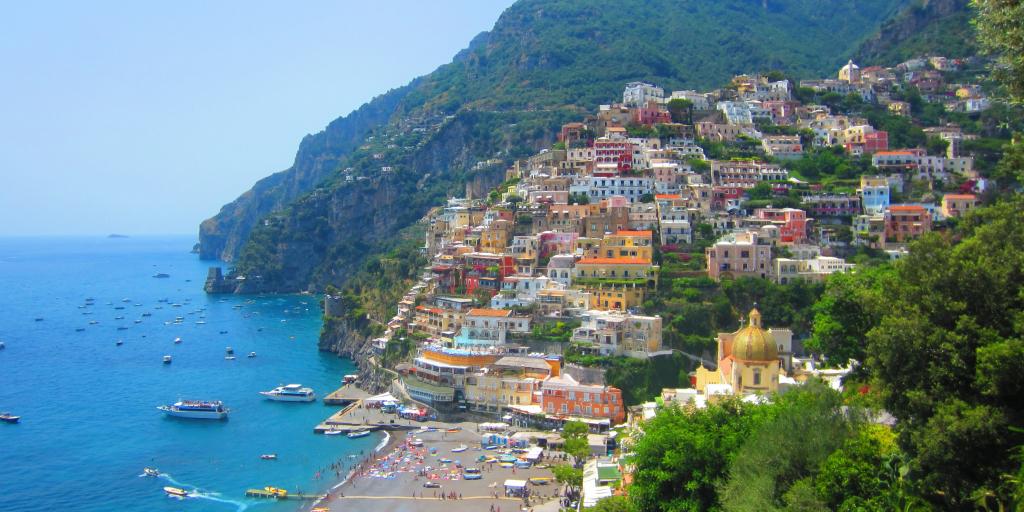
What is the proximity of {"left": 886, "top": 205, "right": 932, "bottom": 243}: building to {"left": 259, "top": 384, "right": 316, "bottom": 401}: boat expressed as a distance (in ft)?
140

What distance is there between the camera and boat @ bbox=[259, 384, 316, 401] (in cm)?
6275

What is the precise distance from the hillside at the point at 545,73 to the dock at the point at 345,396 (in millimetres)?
52755

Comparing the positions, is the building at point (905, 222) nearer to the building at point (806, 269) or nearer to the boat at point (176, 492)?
the building at point (806, 269)

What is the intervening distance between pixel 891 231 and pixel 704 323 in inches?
721

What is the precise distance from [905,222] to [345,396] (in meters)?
41.5

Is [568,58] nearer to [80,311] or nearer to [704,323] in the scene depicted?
[80,311]

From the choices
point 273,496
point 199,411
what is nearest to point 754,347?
point 273,496

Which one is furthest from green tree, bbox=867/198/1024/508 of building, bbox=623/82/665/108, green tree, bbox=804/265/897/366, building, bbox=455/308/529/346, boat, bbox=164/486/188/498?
building, bbox=623/82/665/108

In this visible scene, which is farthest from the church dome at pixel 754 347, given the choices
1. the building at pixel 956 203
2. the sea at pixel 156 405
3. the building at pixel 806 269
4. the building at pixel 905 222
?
the building at pixel 956 203

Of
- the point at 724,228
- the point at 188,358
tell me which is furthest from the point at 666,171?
the point at 188,358

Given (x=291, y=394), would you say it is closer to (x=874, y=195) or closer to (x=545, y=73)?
(x=874, y=195)

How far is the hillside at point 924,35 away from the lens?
108875 mm

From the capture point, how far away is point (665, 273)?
57875 millimetres

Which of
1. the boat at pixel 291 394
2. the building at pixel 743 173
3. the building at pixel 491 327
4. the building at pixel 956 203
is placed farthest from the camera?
the building at pixel 743 173
